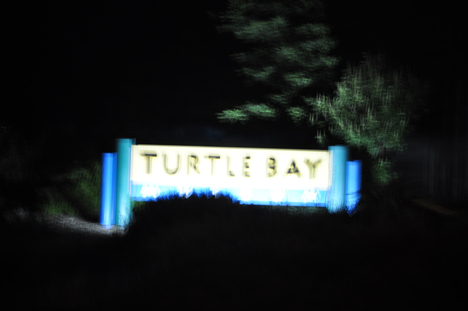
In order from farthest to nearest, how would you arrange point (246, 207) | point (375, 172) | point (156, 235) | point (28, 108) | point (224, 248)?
point (28, 108)
point (375, 172)
point (246, 207)
point (156, 235)
point (224, 248)

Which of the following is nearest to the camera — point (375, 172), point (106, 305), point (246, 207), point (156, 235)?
point (106, 305)

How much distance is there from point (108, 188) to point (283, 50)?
4635 mm

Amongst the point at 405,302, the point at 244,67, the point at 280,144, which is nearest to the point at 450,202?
the point at 280,144

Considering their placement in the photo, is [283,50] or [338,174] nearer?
[338,174]

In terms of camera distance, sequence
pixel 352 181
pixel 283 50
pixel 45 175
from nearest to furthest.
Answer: pixel 352 181 → pixel 283 50 → pixel 45 175

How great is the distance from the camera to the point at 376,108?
30.6 feet

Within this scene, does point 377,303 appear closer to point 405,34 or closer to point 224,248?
point 224,248

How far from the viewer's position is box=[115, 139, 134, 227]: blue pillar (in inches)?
305

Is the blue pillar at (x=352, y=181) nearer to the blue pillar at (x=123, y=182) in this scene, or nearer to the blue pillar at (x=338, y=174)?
the blue pillar at (x=338, y=174)

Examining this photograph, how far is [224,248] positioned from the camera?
509 centimetres

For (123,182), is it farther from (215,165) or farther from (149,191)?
(215,165)

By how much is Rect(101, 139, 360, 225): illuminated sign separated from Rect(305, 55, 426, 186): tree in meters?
1.84

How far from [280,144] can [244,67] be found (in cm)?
196

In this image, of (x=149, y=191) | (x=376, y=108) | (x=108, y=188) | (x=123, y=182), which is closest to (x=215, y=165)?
(x=149, y=191)
